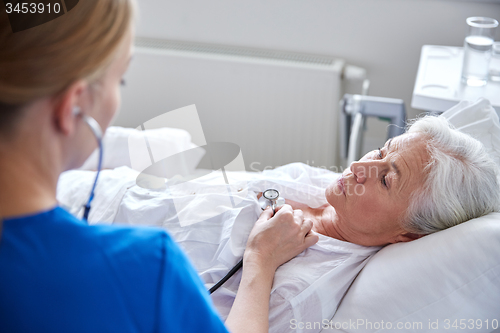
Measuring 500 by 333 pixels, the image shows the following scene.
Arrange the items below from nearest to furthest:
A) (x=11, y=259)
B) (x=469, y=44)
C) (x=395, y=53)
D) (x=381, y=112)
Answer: (x=11, y=259)
(x=469, y=44)
(x=381, y=112)
(x=395, y=53)

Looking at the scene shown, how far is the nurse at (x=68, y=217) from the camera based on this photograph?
56 centimetres

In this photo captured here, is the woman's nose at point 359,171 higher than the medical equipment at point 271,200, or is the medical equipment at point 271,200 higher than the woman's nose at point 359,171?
the woman's nose at point 359,171

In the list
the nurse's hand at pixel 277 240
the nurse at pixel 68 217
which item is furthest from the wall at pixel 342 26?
the nurse at pixel 68 217

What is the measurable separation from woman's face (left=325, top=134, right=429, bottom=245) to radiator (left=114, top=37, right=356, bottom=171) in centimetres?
98

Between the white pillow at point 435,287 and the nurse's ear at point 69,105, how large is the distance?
0.80 metres

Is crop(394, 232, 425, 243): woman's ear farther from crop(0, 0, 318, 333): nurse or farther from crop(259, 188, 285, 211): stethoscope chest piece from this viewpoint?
crop(0, 0, 318, 333): nurse

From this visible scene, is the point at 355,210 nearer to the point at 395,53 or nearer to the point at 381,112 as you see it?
the point at 381,112

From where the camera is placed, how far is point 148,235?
63 cm

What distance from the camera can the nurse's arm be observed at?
0.96 m

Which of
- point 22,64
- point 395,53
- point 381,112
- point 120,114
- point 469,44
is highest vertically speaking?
point 22,64

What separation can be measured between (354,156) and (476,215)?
71 cm

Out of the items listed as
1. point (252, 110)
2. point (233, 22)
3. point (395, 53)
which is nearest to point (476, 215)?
point (395, 53)

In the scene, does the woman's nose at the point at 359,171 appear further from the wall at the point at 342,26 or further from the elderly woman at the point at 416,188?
the wall at the point at 342,26

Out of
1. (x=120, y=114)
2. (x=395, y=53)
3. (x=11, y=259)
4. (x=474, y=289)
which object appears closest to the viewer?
(x=11, y=259)
